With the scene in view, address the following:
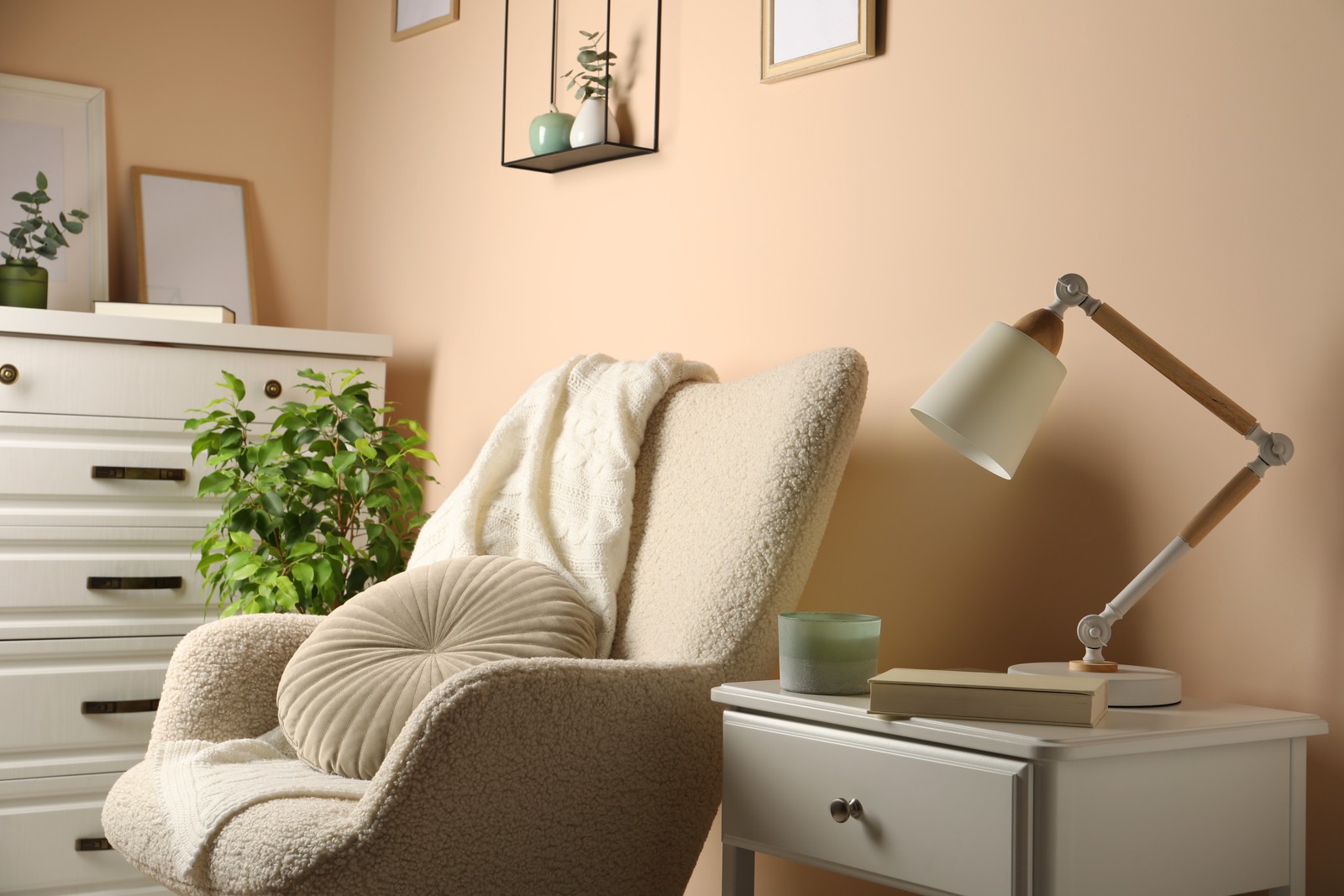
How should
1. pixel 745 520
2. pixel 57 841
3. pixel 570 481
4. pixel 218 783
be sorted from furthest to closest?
pixel 57 841, pixel 570 481, pixel 745 520, pixel 218 783

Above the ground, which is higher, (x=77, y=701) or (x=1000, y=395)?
(x=1000, y=395)

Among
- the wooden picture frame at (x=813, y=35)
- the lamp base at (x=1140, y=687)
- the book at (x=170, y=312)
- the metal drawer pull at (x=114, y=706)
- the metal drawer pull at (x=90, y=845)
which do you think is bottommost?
the metal drawer pull at (x=90, y=845)

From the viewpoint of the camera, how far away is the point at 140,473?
2.46 metres

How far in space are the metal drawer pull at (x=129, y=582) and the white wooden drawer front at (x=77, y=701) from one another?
96mm

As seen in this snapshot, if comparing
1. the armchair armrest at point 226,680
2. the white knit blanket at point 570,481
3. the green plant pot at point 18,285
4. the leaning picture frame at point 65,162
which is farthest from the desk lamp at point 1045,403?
the leaning picture frame at point 65,162

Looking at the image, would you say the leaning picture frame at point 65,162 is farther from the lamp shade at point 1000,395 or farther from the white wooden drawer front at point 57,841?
the lamp shade at point 1000,395

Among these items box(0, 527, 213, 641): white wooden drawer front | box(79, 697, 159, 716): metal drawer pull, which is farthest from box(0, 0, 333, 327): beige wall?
box(79, 697, 159, 716): metal drawer pull

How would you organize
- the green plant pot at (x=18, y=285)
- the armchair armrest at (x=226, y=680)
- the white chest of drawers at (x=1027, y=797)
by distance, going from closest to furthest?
the white chest of drawers at (x=1027, y=797), the armchair armrest at (x=226, y=680), the green plant pot at (x=18, y=285)

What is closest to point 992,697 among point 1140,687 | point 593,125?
point 1140,687

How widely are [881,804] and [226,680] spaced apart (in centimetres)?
98

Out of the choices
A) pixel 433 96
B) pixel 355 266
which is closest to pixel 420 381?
pixel 355 266

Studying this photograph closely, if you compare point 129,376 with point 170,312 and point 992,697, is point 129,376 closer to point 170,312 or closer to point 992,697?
point 170,312

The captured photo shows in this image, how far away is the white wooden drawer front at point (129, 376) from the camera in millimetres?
2375

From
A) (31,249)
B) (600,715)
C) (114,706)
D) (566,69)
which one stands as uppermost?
(566,69)
